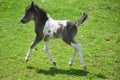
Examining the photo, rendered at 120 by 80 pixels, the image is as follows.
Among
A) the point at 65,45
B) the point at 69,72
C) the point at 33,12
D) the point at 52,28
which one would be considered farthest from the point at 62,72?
the point at 65,45

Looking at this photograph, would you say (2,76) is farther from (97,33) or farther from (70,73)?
(97,33)

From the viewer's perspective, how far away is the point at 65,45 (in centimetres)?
1950

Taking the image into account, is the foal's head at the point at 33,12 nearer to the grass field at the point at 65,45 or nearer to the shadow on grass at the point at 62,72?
the grass field at the point at 65,45

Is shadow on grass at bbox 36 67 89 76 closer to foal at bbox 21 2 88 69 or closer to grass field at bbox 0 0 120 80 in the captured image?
grass field at bbox 0 0 120 80

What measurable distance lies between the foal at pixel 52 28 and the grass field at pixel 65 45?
688mm

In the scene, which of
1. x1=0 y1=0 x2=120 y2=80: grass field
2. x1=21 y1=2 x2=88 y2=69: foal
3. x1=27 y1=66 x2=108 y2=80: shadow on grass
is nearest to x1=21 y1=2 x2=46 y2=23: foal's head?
x1=21 y1=2 x2=88 y2=69: foal

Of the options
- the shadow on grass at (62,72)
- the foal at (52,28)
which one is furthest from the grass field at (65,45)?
the foal at (52,28)

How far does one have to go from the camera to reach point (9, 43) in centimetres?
1955

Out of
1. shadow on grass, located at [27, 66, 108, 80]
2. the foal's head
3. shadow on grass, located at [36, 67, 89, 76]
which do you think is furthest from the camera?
the foal's head

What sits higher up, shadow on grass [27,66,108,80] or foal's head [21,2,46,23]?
foal's head [21,2,46,23]

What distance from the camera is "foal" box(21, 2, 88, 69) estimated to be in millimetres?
15016

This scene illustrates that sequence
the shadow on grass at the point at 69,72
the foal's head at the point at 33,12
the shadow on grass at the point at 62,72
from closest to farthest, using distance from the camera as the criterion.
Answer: the shadow on grass at the point at 69,72 < the shadow on grass at the point at 62,72 < the foal's head at the point at 33,12

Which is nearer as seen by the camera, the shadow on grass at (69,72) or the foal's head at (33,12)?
the shadow on grass at (69,72)

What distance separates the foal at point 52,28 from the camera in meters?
15.0
